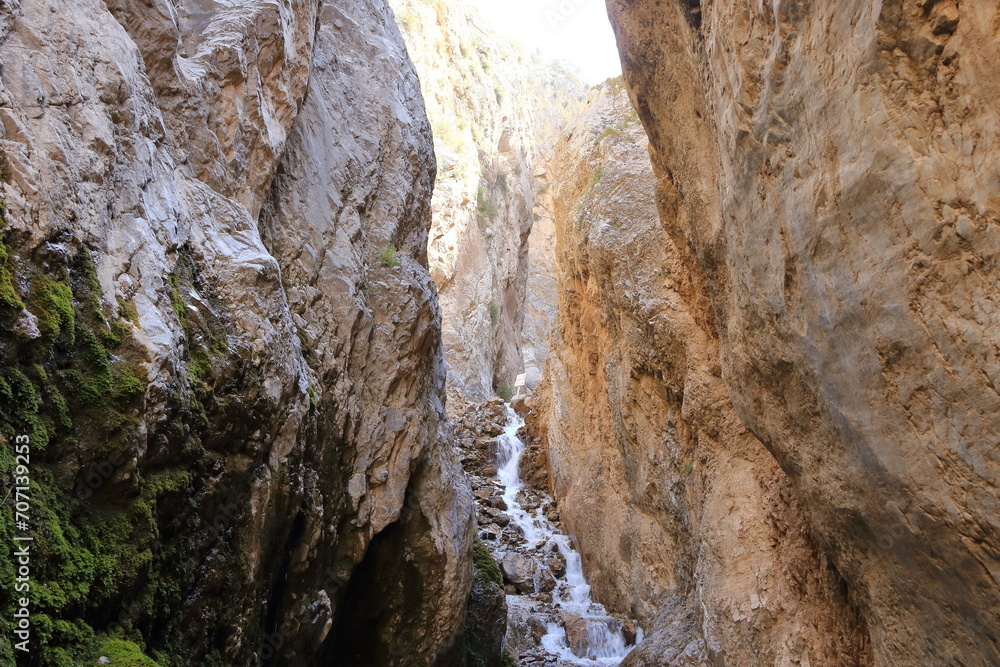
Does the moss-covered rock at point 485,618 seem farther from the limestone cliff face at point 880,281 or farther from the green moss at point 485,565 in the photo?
the limestone cliff face at point 880,281

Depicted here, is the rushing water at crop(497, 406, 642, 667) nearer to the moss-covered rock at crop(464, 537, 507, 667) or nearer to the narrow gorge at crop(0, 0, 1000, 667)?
the narrow gorge at crop(0, 0, 1000, 667)

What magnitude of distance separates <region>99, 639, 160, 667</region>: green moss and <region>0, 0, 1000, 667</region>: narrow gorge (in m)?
0.02

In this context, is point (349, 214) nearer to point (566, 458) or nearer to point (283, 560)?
point (283, 560)

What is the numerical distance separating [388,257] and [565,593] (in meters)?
7.67

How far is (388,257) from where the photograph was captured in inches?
323

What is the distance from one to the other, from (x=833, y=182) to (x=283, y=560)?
5073 mm

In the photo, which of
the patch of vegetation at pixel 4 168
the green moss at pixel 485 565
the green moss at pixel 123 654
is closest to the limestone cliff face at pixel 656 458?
the green moss at pixel 485 565

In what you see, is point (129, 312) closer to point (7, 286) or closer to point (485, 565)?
point (7, 286)

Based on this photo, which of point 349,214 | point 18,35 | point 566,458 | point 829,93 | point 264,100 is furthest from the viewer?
point 566,458

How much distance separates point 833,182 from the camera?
405 centimetres

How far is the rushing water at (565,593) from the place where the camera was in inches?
396

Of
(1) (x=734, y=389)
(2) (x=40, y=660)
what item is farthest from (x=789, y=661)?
(2) (x=40, y=660)

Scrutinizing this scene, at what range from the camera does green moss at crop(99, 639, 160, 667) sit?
304cm

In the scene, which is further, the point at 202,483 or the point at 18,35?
the point at 202,483
